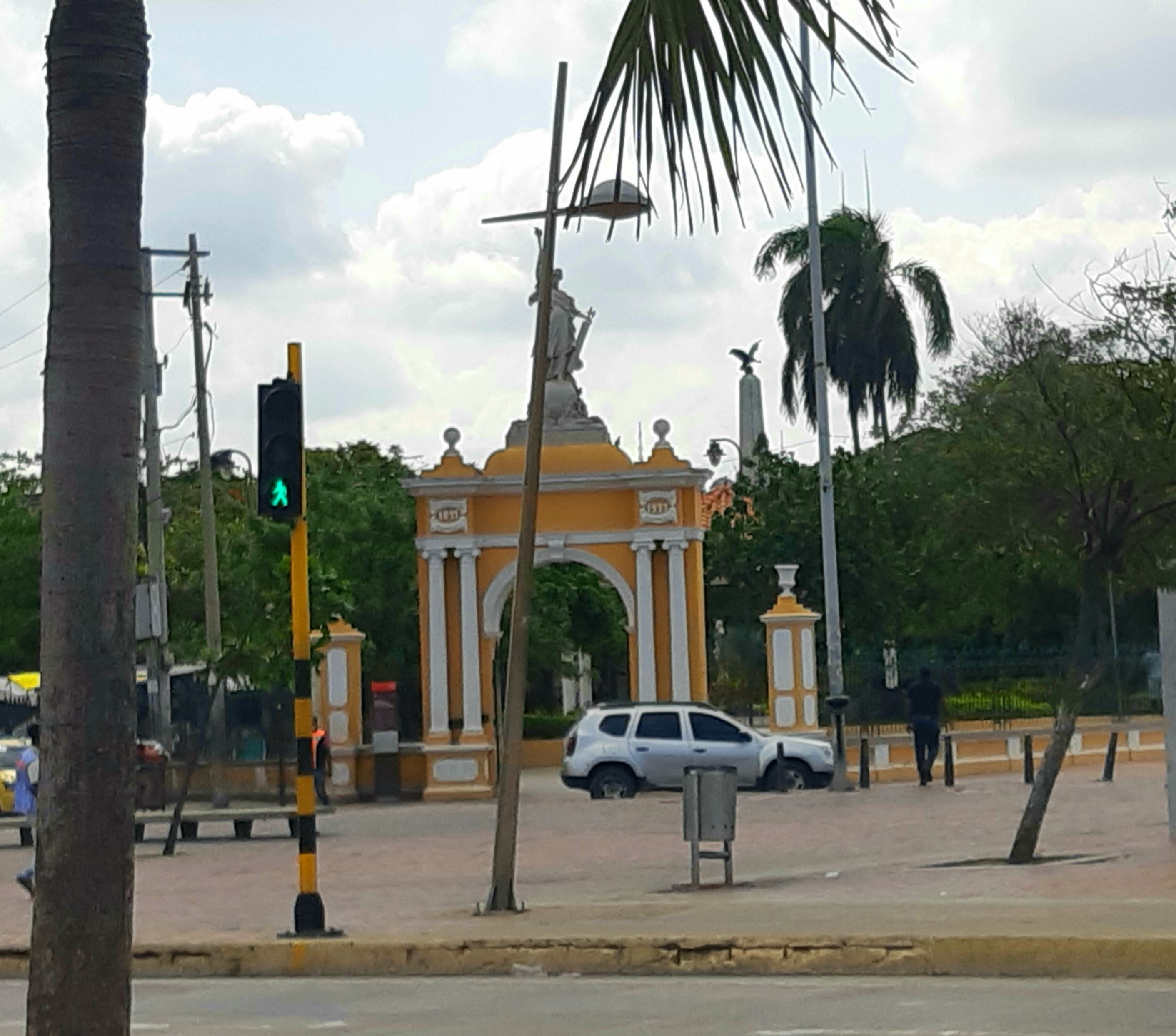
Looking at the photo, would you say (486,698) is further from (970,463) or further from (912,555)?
(912,555)

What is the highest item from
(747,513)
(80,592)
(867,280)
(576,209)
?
(867,280)

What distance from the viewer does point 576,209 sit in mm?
5820

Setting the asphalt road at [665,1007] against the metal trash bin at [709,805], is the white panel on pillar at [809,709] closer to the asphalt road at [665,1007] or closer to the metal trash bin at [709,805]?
the metal trash bin at [709,805]

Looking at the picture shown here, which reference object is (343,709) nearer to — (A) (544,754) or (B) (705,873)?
(A) (544,754)

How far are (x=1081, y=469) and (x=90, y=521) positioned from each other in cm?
1347

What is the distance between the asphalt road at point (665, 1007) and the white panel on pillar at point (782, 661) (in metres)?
22.6

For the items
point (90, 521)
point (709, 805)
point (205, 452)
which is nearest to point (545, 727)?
point (205, 452)

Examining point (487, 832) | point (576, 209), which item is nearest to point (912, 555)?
point (487, 832)

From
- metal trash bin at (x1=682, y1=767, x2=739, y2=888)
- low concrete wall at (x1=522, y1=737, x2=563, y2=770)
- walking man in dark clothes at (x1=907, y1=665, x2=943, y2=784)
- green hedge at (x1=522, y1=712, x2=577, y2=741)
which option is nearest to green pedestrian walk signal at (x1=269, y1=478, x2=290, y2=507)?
metal trash bin at (x1=682, y1=767, x2=739, y2=888)

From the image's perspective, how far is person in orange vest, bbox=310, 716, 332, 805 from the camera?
31125 mm

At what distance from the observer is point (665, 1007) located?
11250 millimetres

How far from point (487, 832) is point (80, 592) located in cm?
2092

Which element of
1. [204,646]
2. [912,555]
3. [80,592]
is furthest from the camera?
[912,555]

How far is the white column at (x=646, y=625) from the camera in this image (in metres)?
34.4
